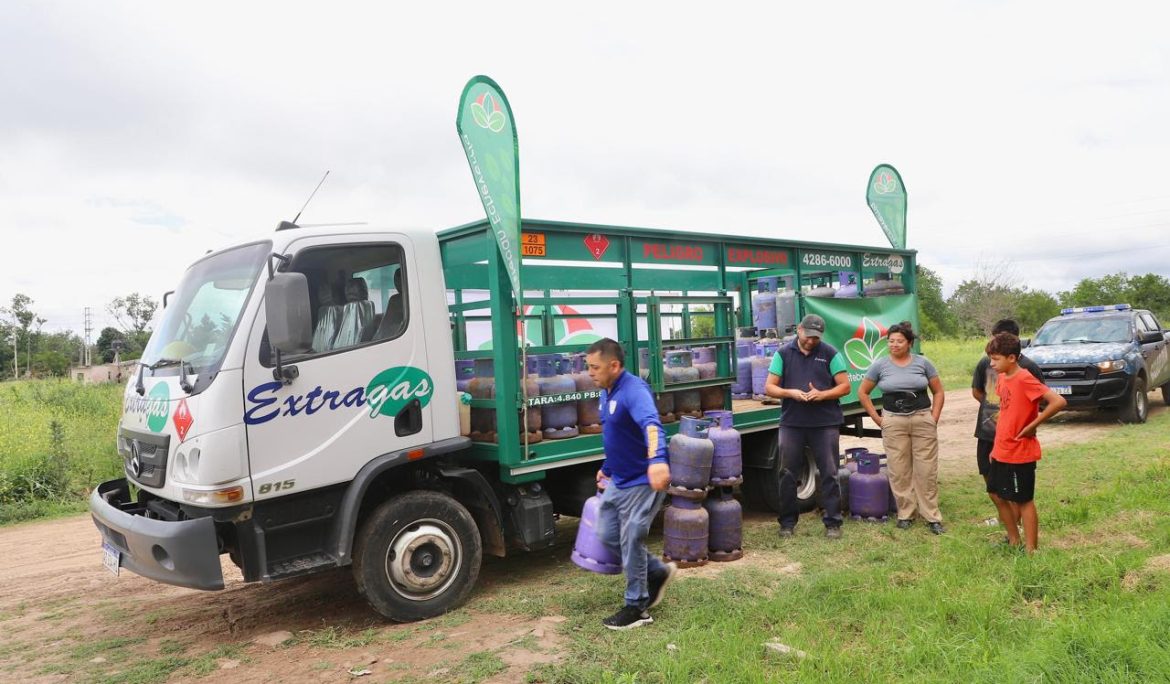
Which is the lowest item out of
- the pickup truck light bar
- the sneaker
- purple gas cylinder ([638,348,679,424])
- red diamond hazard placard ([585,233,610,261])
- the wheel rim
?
the sneaker

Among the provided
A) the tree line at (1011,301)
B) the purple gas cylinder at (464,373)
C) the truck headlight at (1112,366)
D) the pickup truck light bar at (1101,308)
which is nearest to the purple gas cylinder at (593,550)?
the purple gas cylinder at (464,373)

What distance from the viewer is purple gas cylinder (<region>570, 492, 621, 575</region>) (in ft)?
14.4

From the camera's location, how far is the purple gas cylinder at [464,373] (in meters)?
5.39

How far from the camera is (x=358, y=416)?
443 cm

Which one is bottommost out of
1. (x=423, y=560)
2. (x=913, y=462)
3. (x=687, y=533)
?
(x=687, y=533)

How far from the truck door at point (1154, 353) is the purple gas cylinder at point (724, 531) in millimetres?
9641

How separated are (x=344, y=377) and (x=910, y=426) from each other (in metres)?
4.52

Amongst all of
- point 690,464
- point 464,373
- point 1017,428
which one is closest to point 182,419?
point 464,373

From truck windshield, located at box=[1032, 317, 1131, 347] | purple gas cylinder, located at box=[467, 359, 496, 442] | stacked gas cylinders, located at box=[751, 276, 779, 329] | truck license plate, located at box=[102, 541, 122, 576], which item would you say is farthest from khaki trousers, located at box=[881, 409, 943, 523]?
truck windshield, located at box=[1032, 317, 1131, 347]

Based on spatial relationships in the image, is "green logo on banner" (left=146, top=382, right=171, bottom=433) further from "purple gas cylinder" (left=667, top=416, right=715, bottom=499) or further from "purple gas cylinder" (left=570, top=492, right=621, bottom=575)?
"purple gas cylinder" (left=667, top=416, right=715, bottom=499)

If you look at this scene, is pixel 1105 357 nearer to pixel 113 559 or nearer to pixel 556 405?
pixel 556 405

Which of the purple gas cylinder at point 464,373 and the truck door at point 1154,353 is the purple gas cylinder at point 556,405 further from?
the truck door at point 1154,353

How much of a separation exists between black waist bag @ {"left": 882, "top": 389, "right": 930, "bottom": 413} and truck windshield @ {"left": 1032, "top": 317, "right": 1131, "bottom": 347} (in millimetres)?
7717

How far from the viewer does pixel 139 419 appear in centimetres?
445
